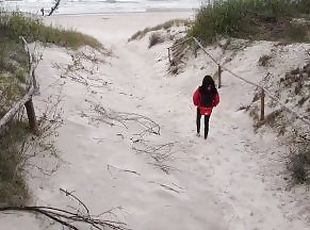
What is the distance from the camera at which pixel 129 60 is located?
72.2 ft

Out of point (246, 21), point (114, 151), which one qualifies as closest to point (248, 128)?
point (114, 151)

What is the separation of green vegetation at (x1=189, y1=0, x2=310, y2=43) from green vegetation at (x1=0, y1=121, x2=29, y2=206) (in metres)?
8.91

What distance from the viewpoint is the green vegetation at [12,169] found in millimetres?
5418

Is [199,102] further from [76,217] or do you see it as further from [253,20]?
[253,20]

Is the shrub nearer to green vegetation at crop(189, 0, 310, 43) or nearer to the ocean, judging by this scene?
green vegetation at crop(189, 0, 310, 43)

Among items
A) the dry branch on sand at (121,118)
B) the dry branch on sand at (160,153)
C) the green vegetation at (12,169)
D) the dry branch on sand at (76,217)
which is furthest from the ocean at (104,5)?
the dry branch on sand at (76,217)

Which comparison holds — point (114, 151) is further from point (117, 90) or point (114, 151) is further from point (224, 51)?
point (224, 51)

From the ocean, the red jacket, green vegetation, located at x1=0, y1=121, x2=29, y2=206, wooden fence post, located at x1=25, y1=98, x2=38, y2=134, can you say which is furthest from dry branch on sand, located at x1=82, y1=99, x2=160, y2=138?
the ocean

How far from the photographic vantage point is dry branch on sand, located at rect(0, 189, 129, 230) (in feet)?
17.4

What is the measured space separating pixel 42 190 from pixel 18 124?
4.89 feet

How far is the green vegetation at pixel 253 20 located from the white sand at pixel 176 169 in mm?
1491

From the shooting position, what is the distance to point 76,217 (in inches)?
217

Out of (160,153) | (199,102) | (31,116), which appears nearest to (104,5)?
(199,102)

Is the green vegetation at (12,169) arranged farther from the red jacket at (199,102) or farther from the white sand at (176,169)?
the red jacket at (199,102)
